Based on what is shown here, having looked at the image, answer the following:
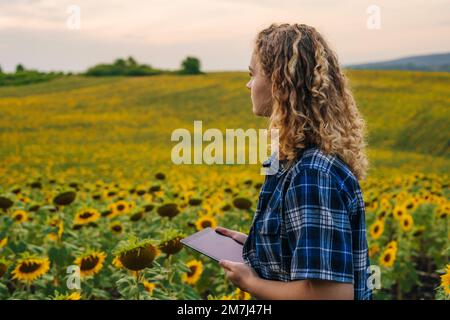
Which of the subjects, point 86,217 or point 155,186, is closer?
point 86,217

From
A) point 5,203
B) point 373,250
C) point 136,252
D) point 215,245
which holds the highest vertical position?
point 215,245

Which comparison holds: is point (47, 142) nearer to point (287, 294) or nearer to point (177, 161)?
point (177, 161)

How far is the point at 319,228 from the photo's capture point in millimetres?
1083

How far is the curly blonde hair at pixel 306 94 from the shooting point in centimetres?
117

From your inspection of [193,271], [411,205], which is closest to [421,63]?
[411,205]

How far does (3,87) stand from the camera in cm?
688

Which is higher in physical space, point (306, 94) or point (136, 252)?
point (306, 94)

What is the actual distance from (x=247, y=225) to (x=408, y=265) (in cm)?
91

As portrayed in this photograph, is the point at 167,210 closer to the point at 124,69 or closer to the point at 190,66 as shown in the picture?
the point at 190,66

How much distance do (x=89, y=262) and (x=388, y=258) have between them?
5.13 feet

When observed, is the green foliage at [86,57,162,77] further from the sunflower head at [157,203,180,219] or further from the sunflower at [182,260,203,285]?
the sunflower at [182,260,203,285]
